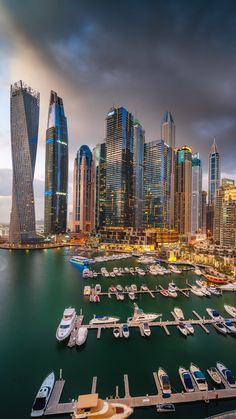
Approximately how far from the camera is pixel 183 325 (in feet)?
98.0

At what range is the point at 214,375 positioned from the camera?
1989 centimetres

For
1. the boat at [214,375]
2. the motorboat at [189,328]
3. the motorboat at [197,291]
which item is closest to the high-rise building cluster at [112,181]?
the motorboat at [197,291]

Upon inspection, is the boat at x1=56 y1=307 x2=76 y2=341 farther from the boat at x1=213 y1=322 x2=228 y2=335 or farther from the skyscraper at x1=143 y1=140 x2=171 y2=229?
the skyscraper at x1=143 y1=140 x2=171 y2=229

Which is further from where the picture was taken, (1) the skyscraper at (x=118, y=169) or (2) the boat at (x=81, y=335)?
(1) the skyscraper at (x=118, y=169)

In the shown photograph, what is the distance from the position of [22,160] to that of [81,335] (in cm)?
12345

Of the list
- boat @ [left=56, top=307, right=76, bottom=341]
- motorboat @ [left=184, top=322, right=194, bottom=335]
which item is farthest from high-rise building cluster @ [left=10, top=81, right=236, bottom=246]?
boat @ [left=56, top=307, right=76, bottom=341]

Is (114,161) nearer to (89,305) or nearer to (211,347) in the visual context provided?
(89,305)

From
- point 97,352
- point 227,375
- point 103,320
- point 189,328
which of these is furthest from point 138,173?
point 227,375

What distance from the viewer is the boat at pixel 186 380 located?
59.1 ft

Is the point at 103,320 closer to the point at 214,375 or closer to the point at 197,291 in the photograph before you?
the point at 214,375

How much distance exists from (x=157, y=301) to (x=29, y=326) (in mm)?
23666


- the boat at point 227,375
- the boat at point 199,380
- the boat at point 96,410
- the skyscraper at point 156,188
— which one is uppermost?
the skyscraper at point 156,188

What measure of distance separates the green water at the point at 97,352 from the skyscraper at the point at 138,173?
142917 millimetres

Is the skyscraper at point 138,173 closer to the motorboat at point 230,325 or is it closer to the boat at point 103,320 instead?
the motorboat at point 230,325
